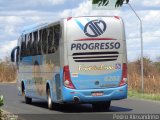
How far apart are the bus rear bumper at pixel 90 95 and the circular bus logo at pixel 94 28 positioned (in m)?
2.12

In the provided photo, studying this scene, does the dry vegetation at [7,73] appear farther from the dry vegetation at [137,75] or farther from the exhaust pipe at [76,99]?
the exhaust pipe at [76,99]

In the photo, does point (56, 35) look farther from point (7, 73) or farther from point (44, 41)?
point (7, 73)

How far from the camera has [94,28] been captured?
67.5 feet

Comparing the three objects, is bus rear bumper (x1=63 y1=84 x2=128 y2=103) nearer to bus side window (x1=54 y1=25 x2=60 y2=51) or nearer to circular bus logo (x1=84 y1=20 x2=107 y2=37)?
bus side window (x1=54 y1=25 x2=60 y2=51)

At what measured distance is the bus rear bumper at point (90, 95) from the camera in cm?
2030

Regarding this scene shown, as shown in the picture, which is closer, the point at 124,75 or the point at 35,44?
the point at 124,75

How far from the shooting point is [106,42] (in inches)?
812

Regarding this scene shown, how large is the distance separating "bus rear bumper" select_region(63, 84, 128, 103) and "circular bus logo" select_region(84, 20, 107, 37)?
212 centimetres

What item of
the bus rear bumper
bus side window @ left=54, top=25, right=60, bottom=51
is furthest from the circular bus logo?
the bus rear bumper

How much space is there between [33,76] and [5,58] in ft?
134

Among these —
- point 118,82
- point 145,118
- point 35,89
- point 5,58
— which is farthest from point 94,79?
point 5,58

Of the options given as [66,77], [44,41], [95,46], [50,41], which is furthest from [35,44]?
[95,46]

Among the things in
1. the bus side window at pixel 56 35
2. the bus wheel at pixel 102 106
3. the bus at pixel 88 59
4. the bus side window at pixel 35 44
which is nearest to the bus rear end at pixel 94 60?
the bus at pixel 88 59

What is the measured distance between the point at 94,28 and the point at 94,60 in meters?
1.19
